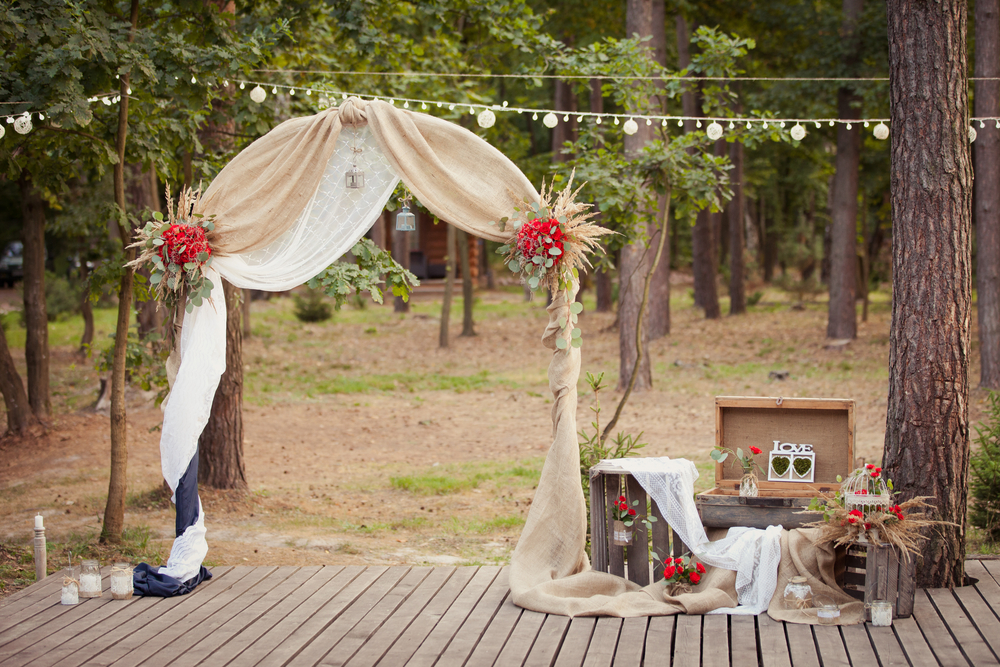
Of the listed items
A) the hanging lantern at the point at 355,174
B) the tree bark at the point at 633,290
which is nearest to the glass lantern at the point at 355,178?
the hanging lantern at the point at 355,174

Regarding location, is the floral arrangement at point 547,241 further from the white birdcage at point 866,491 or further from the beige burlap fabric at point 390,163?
the white birdcage at point 866,491

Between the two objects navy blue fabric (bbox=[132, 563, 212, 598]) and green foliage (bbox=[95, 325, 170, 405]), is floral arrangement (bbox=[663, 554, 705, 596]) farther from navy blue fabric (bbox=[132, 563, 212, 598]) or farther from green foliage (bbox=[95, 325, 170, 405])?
green foliage (bbox=[95, 325, 170, 405])

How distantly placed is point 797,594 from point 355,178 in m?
3.25

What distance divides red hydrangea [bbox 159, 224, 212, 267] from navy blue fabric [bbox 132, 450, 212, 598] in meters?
1.11

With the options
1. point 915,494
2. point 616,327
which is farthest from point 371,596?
point 616,327

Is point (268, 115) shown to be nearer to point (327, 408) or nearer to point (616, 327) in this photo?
point (327, 408)

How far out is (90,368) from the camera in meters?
14.2

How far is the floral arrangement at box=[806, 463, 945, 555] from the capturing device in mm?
4250

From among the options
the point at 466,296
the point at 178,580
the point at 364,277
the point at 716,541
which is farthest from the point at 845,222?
the point at 178,580

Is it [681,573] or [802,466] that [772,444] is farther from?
[681,573]

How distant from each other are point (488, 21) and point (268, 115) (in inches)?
95.0

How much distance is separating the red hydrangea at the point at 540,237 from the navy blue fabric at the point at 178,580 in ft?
7.31

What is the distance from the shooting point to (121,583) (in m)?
4.86

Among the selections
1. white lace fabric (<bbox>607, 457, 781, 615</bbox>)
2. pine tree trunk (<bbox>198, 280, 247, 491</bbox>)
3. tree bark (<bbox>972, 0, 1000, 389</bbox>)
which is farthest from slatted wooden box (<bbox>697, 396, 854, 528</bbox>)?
tree bark (<bbox>972, 0, 1000, 389</bbox>)
